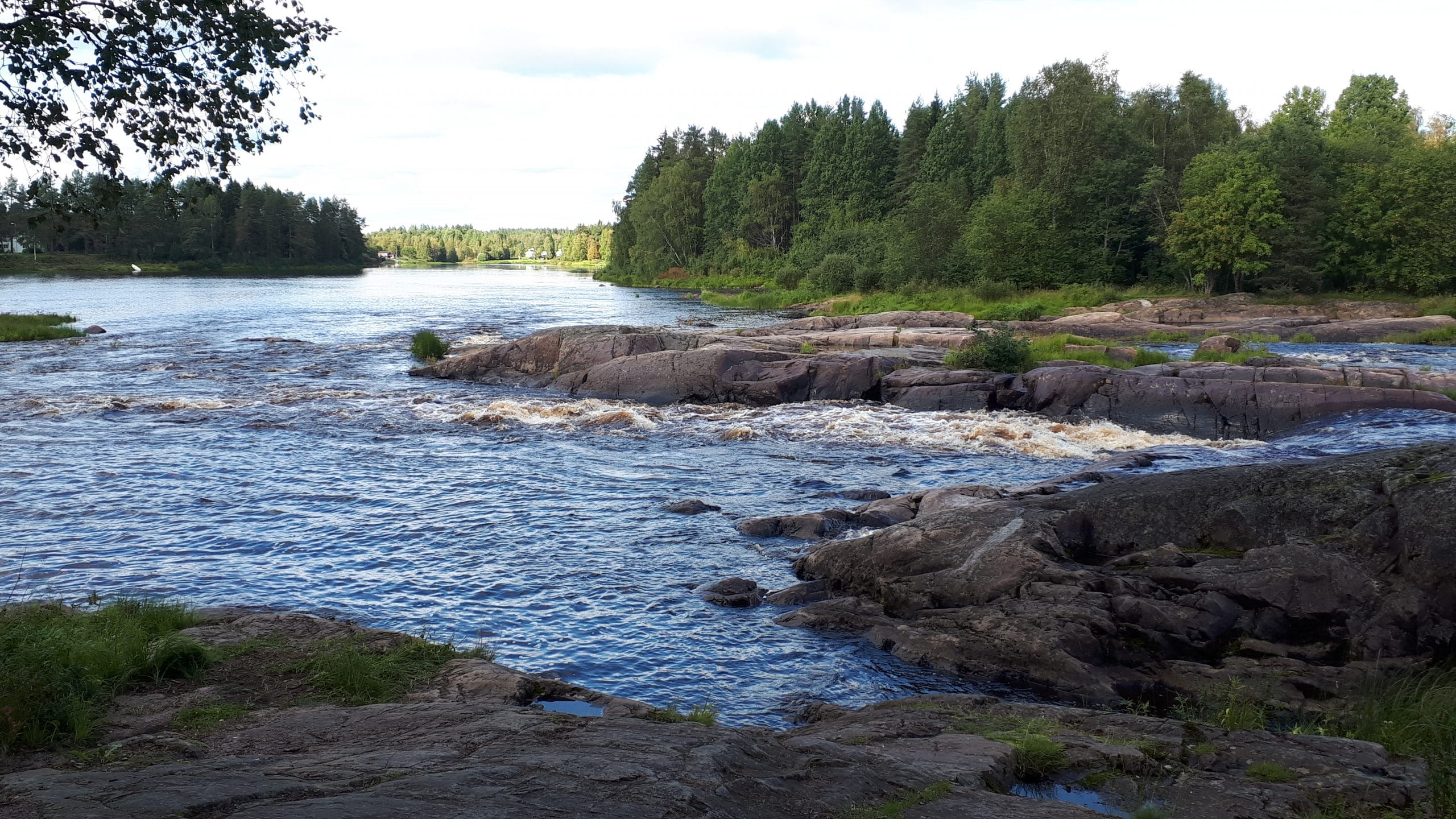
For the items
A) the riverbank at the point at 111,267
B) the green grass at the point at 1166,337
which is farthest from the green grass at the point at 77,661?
the riverbank at the point at 111,267

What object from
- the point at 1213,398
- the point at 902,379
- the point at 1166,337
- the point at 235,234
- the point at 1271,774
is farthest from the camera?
the point at 235,234

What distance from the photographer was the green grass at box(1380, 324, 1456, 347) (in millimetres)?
38938

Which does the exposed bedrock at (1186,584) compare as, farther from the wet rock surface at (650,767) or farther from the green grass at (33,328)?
the green grass at (33,328)

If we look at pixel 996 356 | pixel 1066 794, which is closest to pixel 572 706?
pixel 1066 794

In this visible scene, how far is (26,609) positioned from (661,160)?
12974 centimetres

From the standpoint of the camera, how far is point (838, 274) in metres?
74.8

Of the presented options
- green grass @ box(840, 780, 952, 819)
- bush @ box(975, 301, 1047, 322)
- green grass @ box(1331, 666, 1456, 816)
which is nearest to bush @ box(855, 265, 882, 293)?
bush @ box(975, 301, 1047, 322)

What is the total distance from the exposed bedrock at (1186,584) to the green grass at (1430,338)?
35385 millimetres

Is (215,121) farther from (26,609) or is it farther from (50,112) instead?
(26,609)

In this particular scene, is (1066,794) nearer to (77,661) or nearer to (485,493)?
(77,661)

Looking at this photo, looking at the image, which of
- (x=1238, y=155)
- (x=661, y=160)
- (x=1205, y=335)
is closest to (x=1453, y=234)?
(x=1238, y=155)

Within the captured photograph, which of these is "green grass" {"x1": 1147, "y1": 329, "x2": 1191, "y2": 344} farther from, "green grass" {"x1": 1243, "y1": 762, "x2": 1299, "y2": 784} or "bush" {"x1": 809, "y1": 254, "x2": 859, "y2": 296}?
"green grass" {"x1": 1243, "y1": 762, "x2": 1299, "y2": 784}

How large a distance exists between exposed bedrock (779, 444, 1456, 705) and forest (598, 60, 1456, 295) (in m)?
52.9

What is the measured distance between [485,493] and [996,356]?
677 inches
